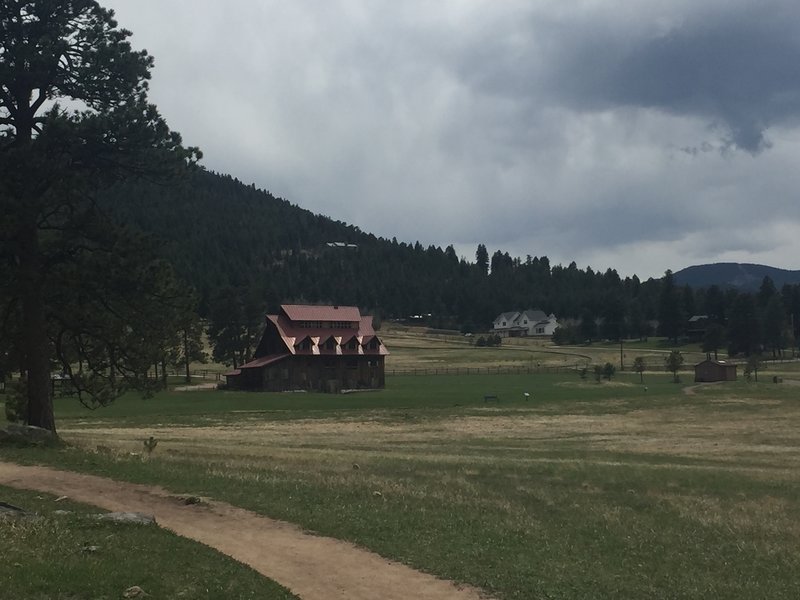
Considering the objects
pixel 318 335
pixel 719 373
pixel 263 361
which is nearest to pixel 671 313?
pixel 719 373

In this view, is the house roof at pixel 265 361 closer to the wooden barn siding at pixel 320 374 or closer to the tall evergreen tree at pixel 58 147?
the wooden barn siding at pixel 320 374

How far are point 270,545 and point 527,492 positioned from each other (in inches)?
395

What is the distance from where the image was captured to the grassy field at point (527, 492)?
46.1ft

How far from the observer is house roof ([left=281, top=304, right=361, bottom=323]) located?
104 meters

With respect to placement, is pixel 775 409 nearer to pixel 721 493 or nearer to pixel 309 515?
pixel 721 493

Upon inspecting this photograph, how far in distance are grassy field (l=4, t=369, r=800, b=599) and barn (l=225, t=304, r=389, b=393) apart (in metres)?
43.5

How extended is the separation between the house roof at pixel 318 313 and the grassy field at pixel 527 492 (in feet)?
165

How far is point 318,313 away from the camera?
105m

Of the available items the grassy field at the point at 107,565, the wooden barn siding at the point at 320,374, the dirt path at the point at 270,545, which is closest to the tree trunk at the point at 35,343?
the dirt path at the point at 270,545

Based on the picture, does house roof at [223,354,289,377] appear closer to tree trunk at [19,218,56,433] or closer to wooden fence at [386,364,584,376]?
wooden fence at [386,364,584,376]

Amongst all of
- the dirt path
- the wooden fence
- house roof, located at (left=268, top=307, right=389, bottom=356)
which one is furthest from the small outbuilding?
the dirt path

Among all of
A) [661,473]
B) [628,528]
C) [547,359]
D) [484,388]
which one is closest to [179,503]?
[628,528]

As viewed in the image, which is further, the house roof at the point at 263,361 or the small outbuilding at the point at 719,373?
the small outbuilding at the point at 719,373

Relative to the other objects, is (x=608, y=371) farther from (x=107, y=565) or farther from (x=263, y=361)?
(x=107, y=565)
